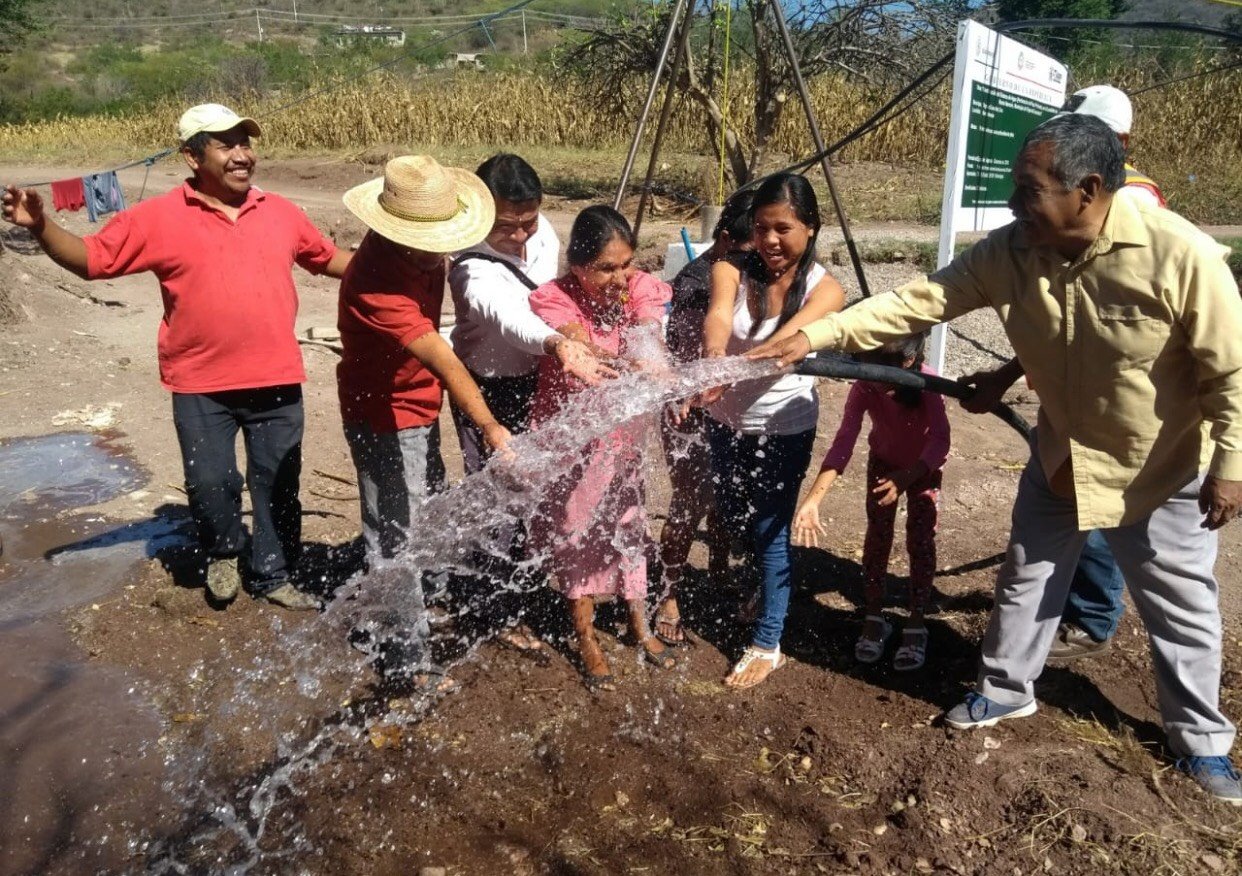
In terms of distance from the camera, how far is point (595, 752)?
130 inches

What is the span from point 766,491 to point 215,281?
2275 mm

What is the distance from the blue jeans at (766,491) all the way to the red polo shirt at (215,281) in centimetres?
183

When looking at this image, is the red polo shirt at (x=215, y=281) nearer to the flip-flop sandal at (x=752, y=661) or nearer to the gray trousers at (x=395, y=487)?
the gray trousers at (x=395, y=487)

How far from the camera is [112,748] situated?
3.31m

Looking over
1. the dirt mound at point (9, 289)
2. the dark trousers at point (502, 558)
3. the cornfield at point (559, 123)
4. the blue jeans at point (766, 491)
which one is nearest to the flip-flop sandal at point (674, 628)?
the blue jeans at point (766, 491)

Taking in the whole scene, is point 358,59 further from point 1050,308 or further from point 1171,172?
point 1050,308

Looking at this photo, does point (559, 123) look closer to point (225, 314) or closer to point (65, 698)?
point (225, 314)

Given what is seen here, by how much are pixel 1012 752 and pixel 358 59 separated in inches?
1611

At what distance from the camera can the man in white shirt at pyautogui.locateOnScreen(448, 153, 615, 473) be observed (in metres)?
3.17

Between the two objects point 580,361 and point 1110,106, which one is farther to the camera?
point 1110,106

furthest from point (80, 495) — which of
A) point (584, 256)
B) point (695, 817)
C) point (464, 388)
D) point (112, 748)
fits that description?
point (695, 817)

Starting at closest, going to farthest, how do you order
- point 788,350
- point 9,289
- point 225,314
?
1. point 788,350
2. point 225,314
3. point 9,289

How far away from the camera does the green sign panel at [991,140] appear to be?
20.1 feet

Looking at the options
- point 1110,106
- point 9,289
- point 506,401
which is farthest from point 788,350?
point 9,289
